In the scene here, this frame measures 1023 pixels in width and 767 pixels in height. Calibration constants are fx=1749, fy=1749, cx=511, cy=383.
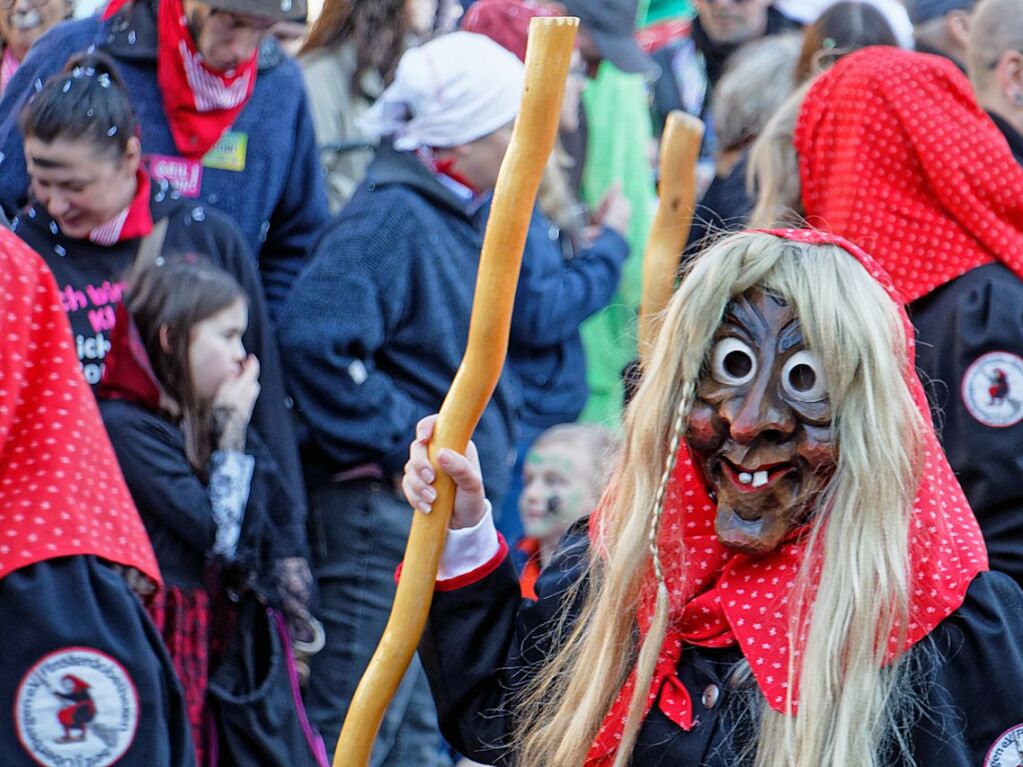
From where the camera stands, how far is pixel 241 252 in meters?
4.03

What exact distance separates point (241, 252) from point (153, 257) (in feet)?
Answer: 0.86

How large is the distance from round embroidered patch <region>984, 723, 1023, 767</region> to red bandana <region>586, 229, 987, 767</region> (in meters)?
0.18

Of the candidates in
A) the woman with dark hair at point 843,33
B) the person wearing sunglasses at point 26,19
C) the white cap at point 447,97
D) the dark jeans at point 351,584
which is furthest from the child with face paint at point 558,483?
the person wearing sunglasses at point 26,19

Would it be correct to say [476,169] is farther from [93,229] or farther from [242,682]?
[242,682]

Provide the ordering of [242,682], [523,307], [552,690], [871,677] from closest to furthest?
[871,677] → [552,690] → [242,682] → [523,307]

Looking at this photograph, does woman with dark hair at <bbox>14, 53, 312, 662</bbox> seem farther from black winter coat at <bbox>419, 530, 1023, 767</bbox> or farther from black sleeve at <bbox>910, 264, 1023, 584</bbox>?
black sleeve at <bbox>910, 264, 1023, 584</bbox>

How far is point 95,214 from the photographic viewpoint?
12.3 feet

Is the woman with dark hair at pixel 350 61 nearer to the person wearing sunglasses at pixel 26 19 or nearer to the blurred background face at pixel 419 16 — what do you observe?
the blurred background face at pixel 419 16

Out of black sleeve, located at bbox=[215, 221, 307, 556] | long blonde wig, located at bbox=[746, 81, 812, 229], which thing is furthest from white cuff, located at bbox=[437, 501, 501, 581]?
long blonde wig, located at bbox=[746, 81, 812, 229]

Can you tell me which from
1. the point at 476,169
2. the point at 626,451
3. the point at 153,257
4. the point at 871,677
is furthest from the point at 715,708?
the point at 476,169

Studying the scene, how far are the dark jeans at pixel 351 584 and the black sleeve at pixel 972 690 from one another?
1997 mm

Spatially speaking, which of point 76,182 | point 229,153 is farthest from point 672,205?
point 76,182

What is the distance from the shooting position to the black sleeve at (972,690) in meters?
2.45

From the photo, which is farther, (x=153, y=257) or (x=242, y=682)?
(x=153, y=257)
